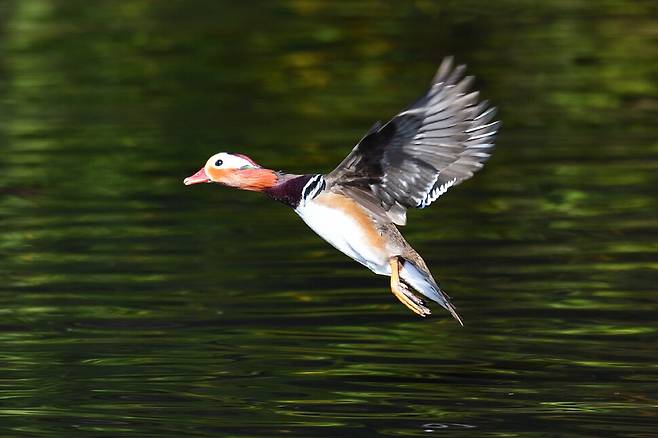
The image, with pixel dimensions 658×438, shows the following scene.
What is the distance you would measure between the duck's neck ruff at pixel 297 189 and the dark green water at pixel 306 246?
4.40 ft

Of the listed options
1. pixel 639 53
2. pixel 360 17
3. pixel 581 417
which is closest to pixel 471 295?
pixel 581 417

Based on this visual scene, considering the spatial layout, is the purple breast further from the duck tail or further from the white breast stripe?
the duck tail

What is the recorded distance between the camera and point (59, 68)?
85.4ft

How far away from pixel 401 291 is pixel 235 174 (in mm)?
1035

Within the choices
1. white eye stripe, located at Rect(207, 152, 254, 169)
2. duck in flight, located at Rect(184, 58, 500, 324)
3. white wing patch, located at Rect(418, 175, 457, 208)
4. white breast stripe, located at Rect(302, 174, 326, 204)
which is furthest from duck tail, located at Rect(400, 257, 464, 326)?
white eye stripe, located at Rect(207, 152, 254, 169)

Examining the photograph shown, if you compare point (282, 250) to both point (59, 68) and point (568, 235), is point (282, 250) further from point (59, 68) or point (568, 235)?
point (59, 68)

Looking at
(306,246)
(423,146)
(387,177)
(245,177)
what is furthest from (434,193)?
(306,246)

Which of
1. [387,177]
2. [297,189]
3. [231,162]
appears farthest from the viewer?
[387,177]

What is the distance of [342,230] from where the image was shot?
8703 millimetres

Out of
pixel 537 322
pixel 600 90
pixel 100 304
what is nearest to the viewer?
pixel 537 322

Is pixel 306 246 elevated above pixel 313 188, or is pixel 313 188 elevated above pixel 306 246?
pixel 313 188

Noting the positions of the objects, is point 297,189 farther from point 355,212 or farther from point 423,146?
point 423,146

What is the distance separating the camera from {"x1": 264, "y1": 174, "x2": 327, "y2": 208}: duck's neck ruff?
28.5 feet

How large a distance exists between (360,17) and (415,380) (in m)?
19.3
